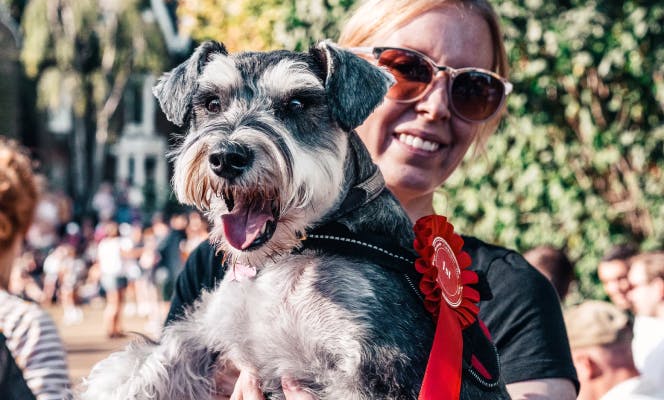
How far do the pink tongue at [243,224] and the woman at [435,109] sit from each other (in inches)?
21.3

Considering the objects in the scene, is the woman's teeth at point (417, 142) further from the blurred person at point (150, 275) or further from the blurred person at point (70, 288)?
the blurred person at point (70, 288)

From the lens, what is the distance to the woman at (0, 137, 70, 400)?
3.82m

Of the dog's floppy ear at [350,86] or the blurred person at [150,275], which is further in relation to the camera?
the blurred person at [150,275]

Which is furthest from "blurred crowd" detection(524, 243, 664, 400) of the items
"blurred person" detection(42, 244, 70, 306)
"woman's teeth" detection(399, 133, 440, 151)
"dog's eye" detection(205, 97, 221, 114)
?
"blurred person" detection(42, 244, 70, 306)

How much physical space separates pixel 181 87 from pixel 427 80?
1.08m

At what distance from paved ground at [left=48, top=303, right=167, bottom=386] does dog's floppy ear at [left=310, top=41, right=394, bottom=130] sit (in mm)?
8648

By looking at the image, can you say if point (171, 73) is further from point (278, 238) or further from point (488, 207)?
point (488, 207)

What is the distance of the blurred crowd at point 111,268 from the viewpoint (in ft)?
59.4

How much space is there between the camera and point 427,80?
356cm

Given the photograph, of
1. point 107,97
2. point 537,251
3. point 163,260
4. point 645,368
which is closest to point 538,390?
point 645,368

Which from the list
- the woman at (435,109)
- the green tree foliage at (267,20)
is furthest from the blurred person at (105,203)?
the woman at (435,109)

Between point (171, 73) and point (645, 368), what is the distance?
3.11 metres

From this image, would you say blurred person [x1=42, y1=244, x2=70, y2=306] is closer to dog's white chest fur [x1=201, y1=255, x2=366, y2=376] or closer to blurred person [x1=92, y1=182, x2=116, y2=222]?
blurred person [x1=92, y1=182, x2=116, y2=222]

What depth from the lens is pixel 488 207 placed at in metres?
7.54
